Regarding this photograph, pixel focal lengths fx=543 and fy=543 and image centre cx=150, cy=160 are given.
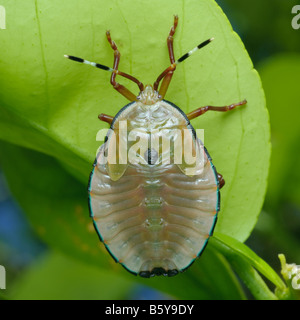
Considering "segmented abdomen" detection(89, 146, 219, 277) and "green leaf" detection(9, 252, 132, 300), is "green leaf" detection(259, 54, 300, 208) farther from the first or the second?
"green leaf" detection(9, 252, 132, 300)

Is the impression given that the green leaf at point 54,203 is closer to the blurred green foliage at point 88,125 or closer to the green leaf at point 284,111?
the blurred green foliage at point 88,125

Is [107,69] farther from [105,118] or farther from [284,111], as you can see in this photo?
[284,111]

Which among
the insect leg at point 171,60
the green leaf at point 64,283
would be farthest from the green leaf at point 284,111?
the green leaf at point 64,283

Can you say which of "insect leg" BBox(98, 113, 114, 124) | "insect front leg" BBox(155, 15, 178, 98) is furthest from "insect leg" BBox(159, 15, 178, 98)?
"insect leg" BBox(98, 113, 114, 124)

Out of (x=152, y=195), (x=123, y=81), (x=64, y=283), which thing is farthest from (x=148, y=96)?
(x=64, y=283)

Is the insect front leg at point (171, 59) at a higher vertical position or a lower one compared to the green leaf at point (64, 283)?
higher

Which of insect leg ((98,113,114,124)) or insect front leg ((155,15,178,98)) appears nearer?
insect front leg ((155,15,178,98))

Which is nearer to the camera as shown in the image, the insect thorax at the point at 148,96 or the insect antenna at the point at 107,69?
the insect antenna at the point at 107,69
